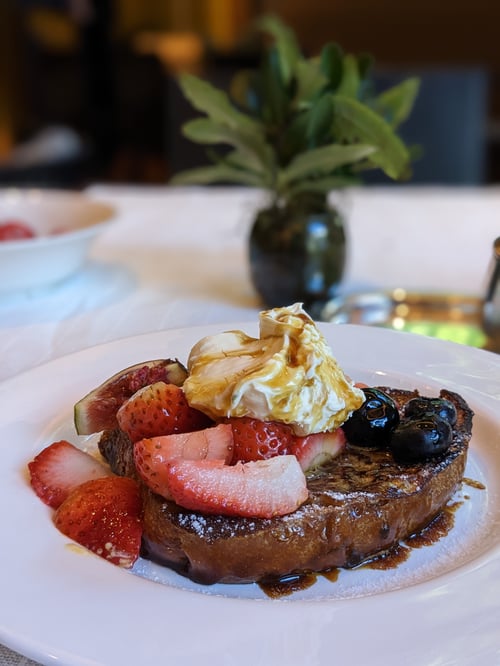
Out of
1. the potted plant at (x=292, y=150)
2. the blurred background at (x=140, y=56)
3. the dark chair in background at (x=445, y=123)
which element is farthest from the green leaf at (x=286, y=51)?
the blurred background at (x=140, y=56)

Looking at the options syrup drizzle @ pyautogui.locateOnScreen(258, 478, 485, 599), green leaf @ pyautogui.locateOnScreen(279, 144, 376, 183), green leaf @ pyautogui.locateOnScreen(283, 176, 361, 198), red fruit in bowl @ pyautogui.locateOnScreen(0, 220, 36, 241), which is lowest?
syrup drizzle @ pyautogui.locateOnScreen(258, 478, 485, 599)

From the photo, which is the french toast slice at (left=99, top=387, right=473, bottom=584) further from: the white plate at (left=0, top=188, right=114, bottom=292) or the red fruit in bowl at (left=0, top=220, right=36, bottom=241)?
the red fruit in bowl at (left=0, top=220, right=36, bottom=241)

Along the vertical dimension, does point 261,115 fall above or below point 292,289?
above

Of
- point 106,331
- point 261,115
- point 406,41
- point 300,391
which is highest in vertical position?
point 406,41

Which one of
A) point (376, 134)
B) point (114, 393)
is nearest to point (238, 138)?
point (376, 134)

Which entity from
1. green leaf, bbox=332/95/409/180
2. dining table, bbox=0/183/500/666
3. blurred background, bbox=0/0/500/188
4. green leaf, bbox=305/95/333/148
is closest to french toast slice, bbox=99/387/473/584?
dining table, bbox=0/183/500/666

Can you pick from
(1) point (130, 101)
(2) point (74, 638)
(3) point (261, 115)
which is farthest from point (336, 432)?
(1) point (130, 101)

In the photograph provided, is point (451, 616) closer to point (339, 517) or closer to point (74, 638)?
point (339, 517)
